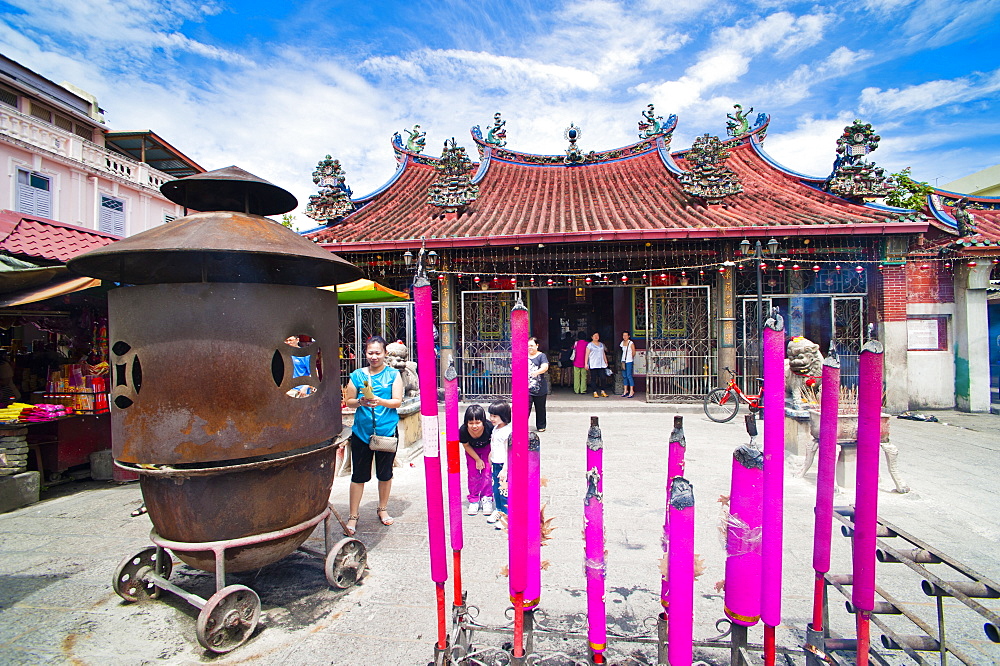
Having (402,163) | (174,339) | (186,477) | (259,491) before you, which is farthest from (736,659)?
(402,163)

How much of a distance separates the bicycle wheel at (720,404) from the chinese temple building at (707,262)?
2.86 feet

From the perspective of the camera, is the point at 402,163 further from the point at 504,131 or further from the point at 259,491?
the point at 259,491

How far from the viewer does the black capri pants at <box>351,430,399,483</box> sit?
3.93 metres

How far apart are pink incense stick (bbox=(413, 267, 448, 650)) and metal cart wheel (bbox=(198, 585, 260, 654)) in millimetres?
1470

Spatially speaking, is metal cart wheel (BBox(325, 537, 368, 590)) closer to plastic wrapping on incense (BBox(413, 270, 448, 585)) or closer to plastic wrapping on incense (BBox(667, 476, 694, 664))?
plastic wrapping on incense (BBox(413, 270, 448, 585))

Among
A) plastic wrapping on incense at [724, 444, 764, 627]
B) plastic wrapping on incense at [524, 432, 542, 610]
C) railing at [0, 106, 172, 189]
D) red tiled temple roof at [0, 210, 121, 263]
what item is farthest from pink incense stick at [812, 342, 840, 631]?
railing at [0, 106, 172, 189]

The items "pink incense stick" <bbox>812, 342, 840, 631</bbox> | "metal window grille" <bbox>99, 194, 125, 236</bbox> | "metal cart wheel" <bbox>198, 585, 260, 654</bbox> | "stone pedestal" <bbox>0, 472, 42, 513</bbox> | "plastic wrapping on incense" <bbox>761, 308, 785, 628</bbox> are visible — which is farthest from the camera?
"metal window grille" <bbox>99, 194, 125, 236</bbox>

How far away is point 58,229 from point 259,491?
6.10 meters

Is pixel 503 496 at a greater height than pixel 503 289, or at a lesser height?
lesser

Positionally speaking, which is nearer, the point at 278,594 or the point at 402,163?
the point at 278,594

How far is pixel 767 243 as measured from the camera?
9.23 metres

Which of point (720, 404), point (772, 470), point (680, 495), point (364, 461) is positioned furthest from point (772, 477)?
point (720, 404)

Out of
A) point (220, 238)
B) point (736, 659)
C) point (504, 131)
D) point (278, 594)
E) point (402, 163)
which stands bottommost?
point (278, 594)

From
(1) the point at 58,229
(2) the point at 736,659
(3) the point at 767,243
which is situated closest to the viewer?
(2) the point at 736,659
